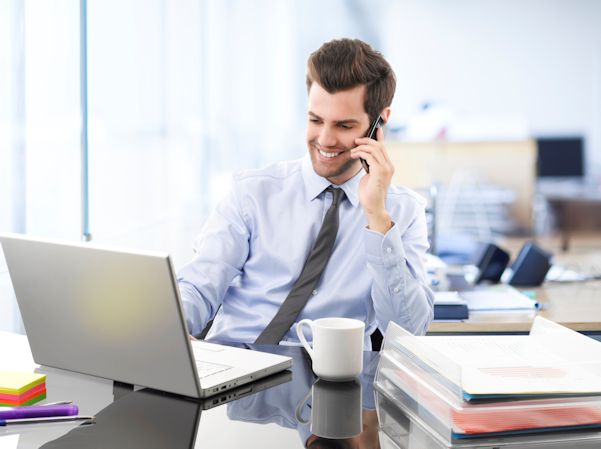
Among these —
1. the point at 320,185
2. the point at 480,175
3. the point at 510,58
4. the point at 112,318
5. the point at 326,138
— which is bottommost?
the point at 480,175

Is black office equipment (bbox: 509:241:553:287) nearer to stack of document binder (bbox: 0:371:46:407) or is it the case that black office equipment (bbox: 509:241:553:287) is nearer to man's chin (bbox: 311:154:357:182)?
man's chin (bbox: 311:154:357:182)

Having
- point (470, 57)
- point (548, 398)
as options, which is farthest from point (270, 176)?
point (470, 57)

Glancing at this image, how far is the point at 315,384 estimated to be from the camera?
1.24 metres

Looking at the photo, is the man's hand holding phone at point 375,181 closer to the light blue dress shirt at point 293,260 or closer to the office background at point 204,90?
the light blue dress shirt at point 293,260

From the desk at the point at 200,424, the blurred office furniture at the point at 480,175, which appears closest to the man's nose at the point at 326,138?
the desk at the point at 200,424

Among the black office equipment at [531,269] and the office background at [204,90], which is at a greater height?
the office background at [204,90]

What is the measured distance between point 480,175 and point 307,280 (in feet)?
16.5

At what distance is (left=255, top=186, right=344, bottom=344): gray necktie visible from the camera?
1.76m

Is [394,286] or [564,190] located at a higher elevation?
[394,286]

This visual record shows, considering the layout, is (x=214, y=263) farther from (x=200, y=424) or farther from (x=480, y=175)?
(x=480, y=175)

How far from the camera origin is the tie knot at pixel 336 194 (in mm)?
1973

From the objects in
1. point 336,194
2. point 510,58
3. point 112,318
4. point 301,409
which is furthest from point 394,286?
point 510,58

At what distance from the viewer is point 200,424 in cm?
105

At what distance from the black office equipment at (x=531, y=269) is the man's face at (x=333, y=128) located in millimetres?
870
